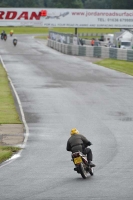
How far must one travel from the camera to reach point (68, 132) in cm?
2209

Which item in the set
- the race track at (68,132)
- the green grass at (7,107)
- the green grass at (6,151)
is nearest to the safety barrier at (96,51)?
the race track at (68,132)

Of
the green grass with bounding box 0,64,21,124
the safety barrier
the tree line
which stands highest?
the green grass with bounding box 0,64,21,124

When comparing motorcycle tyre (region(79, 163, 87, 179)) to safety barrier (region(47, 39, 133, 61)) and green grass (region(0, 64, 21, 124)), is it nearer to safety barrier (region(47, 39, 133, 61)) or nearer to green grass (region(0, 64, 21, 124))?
green grass (region(0, 64, 21, 124))

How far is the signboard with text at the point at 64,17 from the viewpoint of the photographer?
223 feet

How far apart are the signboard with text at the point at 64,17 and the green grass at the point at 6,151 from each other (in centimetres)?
4969

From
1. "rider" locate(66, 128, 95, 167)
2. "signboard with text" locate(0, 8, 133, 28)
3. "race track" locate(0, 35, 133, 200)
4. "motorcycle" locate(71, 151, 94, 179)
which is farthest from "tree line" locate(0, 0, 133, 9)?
"motorcycle" locate(71, 151, 94, 179)

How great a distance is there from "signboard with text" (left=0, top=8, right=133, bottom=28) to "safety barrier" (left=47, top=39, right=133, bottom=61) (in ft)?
10.4

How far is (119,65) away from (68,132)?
98.5 feet

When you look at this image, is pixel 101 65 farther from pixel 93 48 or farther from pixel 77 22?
pixel 77 22

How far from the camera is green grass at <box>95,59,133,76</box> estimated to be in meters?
47.9

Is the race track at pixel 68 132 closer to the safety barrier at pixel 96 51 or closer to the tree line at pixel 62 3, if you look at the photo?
the safety barrier at pixel 96 51

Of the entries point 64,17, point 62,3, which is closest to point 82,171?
point 64,17

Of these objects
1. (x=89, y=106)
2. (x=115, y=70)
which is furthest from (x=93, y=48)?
(x=89, y=106)

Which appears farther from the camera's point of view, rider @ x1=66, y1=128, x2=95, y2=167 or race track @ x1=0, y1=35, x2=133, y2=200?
rider @ x1=66, y1=128, x2=95, y2=167
